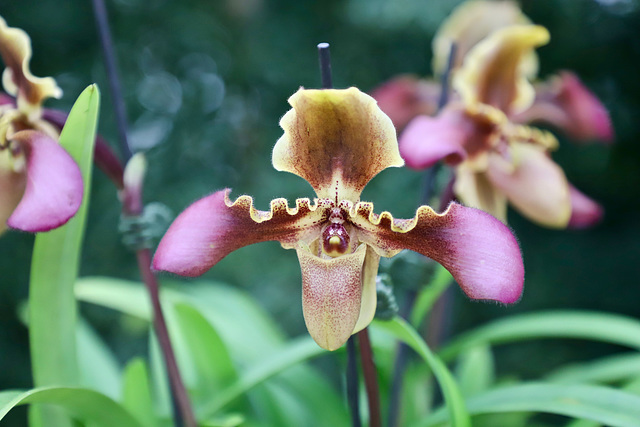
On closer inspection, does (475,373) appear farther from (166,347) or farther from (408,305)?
(166,347)

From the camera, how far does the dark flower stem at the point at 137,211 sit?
0.60 meters

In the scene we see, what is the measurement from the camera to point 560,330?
882 millimetres

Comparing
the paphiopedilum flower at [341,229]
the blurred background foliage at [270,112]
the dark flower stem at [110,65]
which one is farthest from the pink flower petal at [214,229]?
the blurred background foliage at [270,112]

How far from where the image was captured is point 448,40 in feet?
2.96

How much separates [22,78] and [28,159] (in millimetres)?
111

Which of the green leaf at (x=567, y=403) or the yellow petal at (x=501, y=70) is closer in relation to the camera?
the green leaf at (x=567, y=403)

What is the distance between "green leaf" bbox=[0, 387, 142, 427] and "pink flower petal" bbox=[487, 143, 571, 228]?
566 millimetres

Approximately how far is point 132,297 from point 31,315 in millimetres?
370

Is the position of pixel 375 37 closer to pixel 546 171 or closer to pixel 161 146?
pixel 161 146

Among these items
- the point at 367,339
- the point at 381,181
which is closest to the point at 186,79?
the point at 381,181

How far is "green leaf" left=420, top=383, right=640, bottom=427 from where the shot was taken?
559 millimetres

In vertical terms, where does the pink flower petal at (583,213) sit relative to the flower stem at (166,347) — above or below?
above

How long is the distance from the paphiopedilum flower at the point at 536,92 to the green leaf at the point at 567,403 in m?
0.43

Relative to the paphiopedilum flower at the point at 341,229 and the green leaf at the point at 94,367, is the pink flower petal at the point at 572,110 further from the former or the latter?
the green leaf at the point at 94,367
